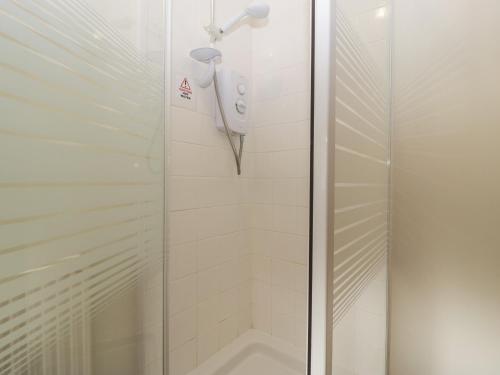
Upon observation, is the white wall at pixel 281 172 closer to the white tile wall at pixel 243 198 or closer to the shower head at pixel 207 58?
the white tile wall at pixel 243 198

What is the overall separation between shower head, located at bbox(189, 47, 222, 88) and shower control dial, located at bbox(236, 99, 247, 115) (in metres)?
0.18

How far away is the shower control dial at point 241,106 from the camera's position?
1.26 meters

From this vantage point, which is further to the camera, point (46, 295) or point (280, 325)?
point (280, 325)

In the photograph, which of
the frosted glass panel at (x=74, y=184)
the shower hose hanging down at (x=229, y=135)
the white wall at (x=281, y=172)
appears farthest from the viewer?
the white wall at (x=281, y=172)

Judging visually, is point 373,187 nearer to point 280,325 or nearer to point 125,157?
point 125,157

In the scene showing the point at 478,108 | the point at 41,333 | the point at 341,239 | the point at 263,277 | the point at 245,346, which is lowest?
the point at 245,346

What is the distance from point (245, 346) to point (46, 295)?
1.20 m

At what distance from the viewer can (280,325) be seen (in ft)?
4.56

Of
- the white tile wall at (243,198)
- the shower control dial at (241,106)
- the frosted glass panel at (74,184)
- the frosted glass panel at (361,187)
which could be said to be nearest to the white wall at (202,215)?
the white tile wall at (243,198)

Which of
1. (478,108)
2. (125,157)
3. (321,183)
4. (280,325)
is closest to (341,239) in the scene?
(321,183)

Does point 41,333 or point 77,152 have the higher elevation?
point 77,152

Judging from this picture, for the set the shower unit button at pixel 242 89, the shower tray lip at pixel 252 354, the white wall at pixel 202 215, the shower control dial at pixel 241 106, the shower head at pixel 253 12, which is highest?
the shower head at pixel 253 12

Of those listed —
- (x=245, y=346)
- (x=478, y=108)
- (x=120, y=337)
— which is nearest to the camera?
(x=120, y=337)

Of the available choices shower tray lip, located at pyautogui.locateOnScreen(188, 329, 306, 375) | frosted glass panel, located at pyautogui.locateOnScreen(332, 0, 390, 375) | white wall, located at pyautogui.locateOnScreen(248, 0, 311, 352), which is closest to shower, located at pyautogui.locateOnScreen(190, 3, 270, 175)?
white wall, located at pyautogui.locateOnScreen(248, 0, 311, 352)
